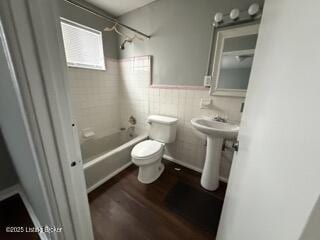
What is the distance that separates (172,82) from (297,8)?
1.52m

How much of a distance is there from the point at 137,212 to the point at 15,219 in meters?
1.11

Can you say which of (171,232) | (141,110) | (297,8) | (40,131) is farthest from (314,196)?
(141,110)

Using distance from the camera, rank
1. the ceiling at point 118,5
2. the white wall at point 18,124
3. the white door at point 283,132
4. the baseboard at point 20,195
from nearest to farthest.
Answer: the white door at point 283,132, the white wall at point 18,124, the baseboard at point 20,195, the ceiling at point 118,5

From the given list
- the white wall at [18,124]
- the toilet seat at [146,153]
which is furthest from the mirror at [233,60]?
the white wall at [18,124]

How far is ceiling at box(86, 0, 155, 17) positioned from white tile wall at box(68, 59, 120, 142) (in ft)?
2.30

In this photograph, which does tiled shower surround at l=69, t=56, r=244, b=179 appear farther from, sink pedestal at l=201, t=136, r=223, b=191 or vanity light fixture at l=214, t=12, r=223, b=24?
vanity light fixture at l=214, t=12, r=223, b=24

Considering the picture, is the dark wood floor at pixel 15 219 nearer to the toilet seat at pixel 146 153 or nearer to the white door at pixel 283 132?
the toilet seat at pixel 146 153

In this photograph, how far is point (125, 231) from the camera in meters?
1.15

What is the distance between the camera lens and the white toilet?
1.57 metres

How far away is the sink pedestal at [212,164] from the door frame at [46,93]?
4.25ft

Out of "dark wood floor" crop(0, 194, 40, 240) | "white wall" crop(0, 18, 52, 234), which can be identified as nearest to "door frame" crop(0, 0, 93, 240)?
"white wall" crop(0, 18, 52, 234)

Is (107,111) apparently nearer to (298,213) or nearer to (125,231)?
(125,231)

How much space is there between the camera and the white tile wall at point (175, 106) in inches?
66.0

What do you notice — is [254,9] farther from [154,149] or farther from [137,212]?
[137,212]
